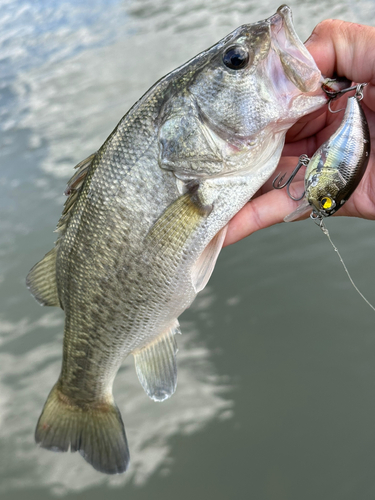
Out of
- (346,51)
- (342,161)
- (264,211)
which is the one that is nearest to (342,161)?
(342,161)

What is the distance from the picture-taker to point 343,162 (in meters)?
1.70

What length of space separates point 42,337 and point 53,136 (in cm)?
313

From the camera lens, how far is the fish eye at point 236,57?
166 centimetres

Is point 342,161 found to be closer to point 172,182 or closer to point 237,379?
point 172,182

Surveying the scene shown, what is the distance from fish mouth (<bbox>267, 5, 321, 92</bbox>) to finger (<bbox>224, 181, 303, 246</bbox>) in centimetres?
54

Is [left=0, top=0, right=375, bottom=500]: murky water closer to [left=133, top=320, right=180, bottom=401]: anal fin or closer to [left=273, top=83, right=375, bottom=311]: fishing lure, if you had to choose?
[left=133, top=320, right=180, bottom=401]: anal fin

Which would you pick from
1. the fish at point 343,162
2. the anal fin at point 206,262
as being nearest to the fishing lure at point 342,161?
the fish at point 343,162

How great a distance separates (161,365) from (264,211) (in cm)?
97

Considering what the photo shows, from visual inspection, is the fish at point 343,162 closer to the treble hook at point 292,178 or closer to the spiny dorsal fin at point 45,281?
the treble hook at point 292,178

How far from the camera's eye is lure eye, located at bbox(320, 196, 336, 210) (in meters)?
1.71

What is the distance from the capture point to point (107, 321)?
2010 millimetres

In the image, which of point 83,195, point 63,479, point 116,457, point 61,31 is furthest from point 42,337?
point 61,31

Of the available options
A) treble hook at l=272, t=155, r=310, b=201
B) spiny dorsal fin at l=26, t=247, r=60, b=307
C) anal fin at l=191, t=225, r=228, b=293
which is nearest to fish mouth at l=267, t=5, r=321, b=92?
treble hook at l=272, t=155, r=310, b=201

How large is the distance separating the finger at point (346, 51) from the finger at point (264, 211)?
554 mm
